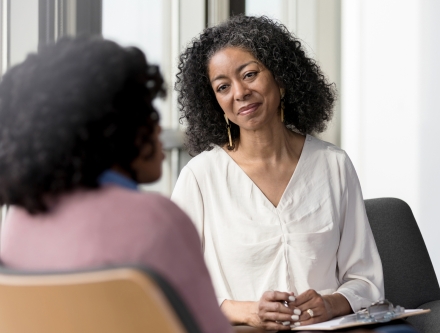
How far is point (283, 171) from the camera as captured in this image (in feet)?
7.28

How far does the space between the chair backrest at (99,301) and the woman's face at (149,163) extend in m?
0.23

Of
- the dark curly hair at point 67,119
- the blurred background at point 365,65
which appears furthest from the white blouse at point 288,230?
the dark curly hair at point 67,119

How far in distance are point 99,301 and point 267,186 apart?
140 centimetres

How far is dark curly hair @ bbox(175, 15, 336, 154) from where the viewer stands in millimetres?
2250

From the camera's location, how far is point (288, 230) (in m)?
2.09

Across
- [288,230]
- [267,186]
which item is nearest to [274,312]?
[288,230]

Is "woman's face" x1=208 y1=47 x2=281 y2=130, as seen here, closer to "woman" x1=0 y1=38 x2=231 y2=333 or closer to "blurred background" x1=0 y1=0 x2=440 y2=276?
"blurred background" x1=0 y1=0 x2=440 y2=276

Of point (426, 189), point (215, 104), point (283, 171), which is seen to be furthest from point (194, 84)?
point (426, 189)

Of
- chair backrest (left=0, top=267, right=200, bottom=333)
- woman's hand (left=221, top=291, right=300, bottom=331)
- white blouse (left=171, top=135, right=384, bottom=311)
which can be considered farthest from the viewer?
white blouse (left=171, top=135, right=384, bottom=311)

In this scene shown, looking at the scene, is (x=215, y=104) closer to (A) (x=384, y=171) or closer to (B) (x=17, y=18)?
(B) (x=17, y=18)

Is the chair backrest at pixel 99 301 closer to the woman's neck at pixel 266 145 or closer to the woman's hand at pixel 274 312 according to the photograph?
the woman's hand at pixel 274 312

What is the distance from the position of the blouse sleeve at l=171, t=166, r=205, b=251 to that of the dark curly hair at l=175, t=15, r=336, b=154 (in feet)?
0.62

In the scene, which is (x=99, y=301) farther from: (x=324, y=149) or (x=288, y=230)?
(x=324, y=149)

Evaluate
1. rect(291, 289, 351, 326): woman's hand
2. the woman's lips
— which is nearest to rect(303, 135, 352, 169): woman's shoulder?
the woman's lips
